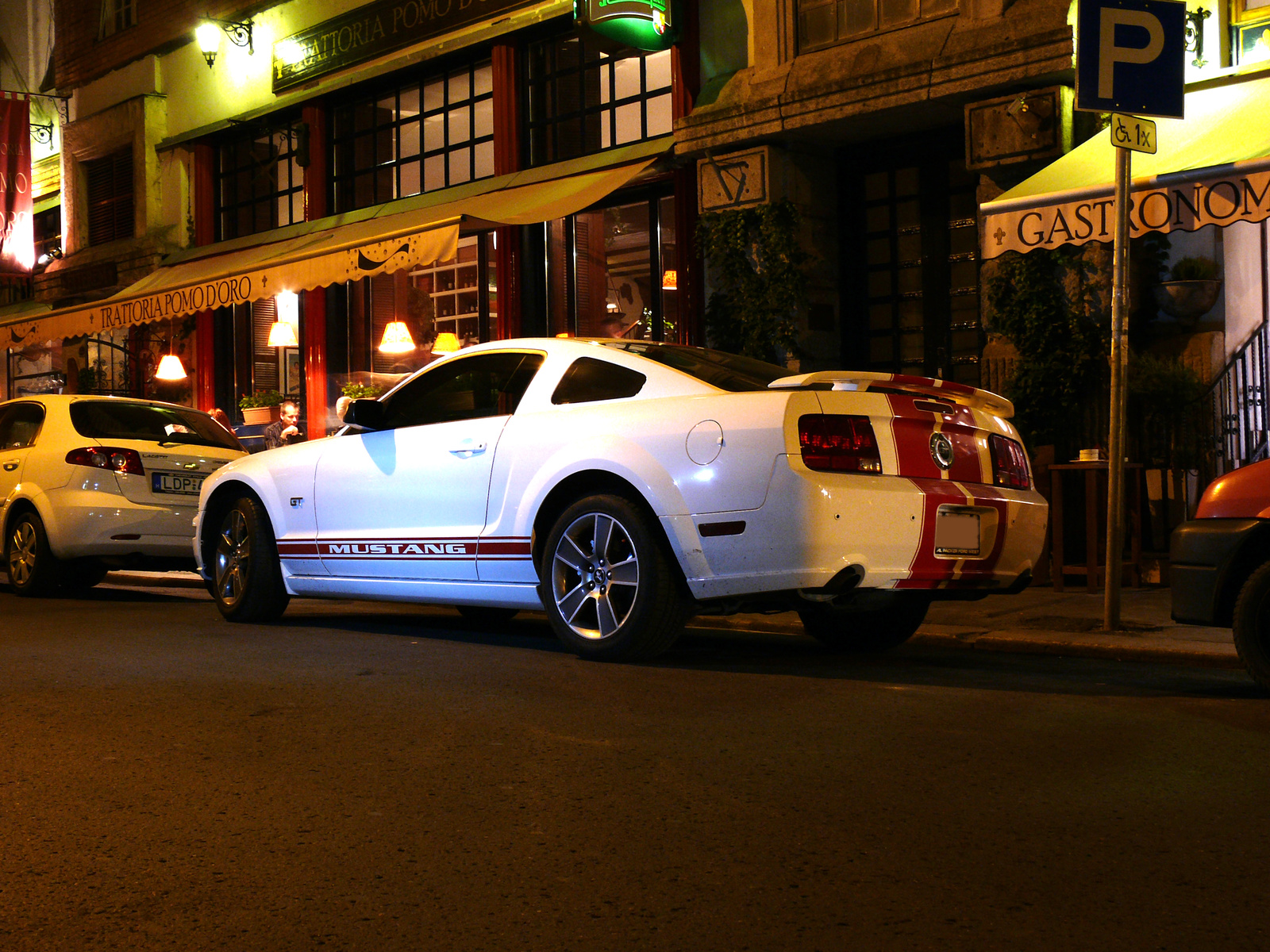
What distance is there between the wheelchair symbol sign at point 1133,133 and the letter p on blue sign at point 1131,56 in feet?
0.29

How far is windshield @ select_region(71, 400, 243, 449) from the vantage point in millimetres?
10578

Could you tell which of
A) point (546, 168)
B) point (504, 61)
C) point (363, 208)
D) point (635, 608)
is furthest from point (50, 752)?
point (363, 208)

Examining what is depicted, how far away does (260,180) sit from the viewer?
2012 centimetres

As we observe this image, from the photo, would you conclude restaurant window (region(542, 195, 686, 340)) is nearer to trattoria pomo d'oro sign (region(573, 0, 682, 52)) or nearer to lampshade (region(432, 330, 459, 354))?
lampshade (region(432, 330, 459, 354))

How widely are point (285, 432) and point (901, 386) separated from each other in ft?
34.4

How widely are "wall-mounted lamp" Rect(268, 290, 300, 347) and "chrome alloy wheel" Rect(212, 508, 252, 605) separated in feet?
34.8

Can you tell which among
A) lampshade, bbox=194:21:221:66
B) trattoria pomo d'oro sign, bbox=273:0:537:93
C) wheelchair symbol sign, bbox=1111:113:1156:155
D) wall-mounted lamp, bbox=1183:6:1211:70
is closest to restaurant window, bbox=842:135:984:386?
wall-mounted lamp, bbox=1183:6:1211:70

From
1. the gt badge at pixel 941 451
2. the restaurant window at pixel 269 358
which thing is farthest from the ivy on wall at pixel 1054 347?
the restaurant window at pixel 269 358

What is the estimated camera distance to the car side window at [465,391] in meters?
6.98

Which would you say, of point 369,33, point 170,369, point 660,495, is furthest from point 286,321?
point 660,495

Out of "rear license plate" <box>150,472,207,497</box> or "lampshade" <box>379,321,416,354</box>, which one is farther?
"lampshade" <box>379,321,416,354</box>

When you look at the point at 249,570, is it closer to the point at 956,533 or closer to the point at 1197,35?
the point at 956,533

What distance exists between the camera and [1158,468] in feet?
33.7

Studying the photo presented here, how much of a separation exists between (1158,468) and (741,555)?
A: 5.80 meters
